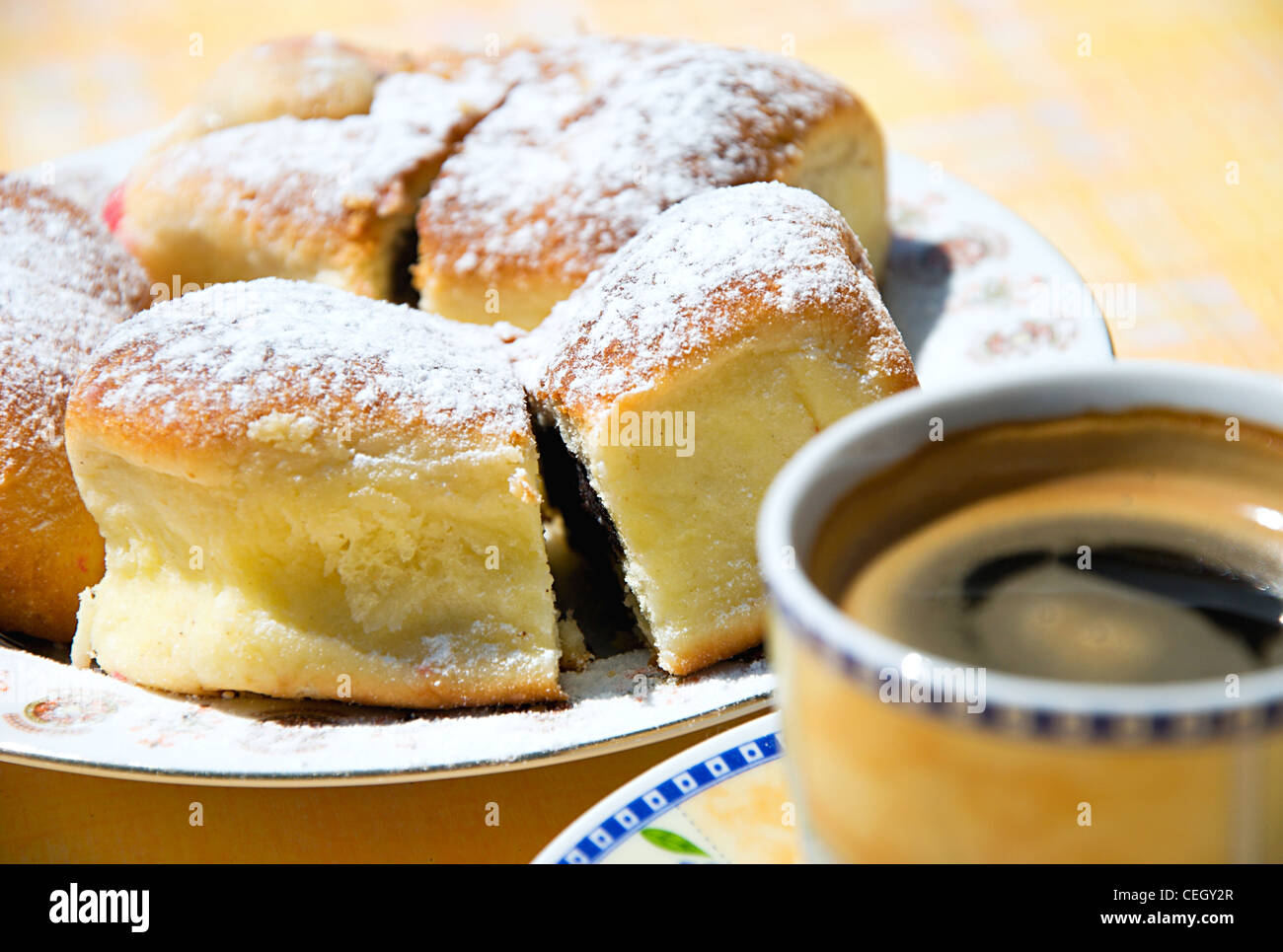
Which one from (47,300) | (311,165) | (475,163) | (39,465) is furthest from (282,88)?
(39,465)

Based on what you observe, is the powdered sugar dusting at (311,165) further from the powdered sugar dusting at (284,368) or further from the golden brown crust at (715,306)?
the golden brown crust at (715,306)

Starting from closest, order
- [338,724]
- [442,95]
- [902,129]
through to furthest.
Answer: [338,724] < [442,95] < [902,129]

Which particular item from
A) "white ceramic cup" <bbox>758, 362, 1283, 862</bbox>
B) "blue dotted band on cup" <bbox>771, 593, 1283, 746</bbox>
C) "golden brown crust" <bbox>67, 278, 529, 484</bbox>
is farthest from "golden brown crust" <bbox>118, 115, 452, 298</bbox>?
"blue dotted band on cup" <bbox>771, 593, 1283, 746</bbox>

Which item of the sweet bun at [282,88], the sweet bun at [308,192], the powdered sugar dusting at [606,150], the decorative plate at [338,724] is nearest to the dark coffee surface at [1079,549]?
the decorative plate at [338,724]

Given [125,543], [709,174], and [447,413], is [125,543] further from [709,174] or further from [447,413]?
[709,174]

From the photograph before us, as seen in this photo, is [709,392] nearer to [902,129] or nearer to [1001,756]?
[1001,756]
